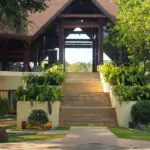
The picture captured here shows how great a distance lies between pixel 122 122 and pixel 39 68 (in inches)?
418

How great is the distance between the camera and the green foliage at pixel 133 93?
67.8ft

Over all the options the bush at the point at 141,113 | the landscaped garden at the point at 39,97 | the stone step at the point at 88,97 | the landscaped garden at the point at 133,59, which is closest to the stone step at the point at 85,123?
the landscaped garden at the point at 39,97

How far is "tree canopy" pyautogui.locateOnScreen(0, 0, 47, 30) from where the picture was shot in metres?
12.6

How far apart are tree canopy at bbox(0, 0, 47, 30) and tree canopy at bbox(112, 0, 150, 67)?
337 inches

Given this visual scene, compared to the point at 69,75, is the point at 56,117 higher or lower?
lower

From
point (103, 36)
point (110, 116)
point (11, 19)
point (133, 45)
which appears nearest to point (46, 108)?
point (110, 116)

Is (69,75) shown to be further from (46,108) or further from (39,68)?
(46,108)

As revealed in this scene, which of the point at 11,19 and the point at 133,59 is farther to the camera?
the point at 133,59

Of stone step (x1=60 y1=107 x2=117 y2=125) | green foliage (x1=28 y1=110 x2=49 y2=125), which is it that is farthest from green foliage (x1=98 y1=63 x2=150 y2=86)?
green foliage (x1=28 y1=110 x2=49 y2=125)

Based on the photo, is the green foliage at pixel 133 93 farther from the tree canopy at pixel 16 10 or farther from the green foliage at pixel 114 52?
the green foliage at pixel 114 52

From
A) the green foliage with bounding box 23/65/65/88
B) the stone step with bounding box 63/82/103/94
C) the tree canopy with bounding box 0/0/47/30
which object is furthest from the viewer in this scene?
the stone step with bounding box 63/82/103/94

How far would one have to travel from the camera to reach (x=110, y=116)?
21.3m

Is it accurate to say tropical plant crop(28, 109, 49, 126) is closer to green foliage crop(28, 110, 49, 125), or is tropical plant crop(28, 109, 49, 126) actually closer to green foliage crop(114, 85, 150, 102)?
green foliage crop(28, 110, 49, 125)

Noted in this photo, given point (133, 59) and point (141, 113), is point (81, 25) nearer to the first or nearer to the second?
point (133, 59)
